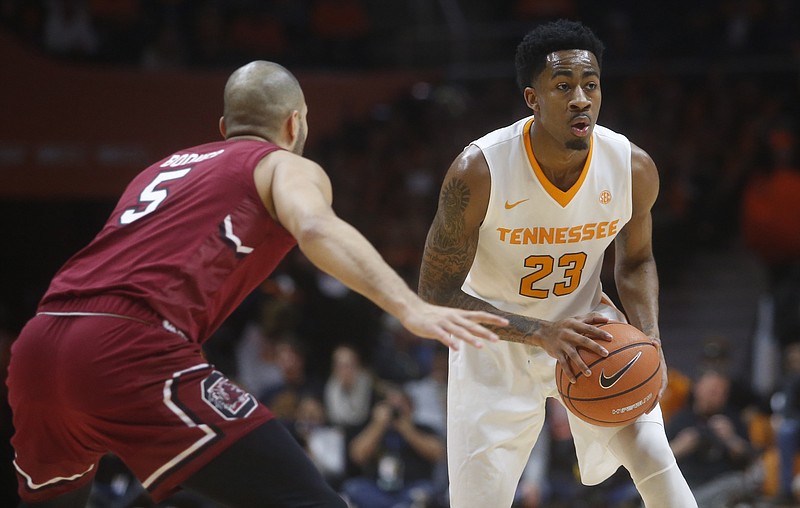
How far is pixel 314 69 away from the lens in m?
12.8

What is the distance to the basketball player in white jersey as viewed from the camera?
4152 mm

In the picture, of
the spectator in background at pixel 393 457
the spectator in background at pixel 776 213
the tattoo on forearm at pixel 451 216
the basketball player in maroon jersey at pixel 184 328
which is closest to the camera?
the basketball player in maroon jersey at pixel 184 328

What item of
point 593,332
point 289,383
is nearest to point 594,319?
point 593,332

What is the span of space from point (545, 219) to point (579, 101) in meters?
0.52

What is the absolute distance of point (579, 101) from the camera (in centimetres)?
408

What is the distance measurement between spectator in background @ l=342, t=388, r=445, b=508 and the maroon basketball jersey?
5026 millimetres

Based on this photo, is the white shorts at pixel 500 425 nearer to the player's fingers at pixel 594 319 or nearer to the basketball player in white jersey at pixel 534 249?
the basketball player in white jersey at pixel 534 249

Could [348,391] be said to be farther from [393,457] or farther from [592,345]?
[592,345]

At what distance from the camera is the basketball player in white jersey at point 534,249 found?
4152mm

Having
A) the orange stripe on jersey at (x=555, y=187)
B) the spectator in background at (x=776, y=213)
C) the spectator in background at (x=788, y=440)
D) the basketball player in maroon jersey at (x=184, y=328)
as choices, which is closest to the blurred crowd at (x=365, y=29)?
the spectator in background at (x=776, y=213)

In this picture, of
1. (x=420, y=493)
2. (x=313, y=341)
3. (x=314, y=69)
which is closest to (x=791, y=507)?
(x=420, y=493)

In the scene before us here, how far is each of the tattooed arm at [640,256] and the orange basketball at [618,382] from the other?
0.38 m

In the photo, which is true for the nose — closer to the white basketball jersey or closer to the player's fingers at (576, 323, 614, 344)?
the white basketball jersey

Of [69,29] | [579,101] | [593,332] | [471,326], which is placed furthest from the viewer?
[69,29]
